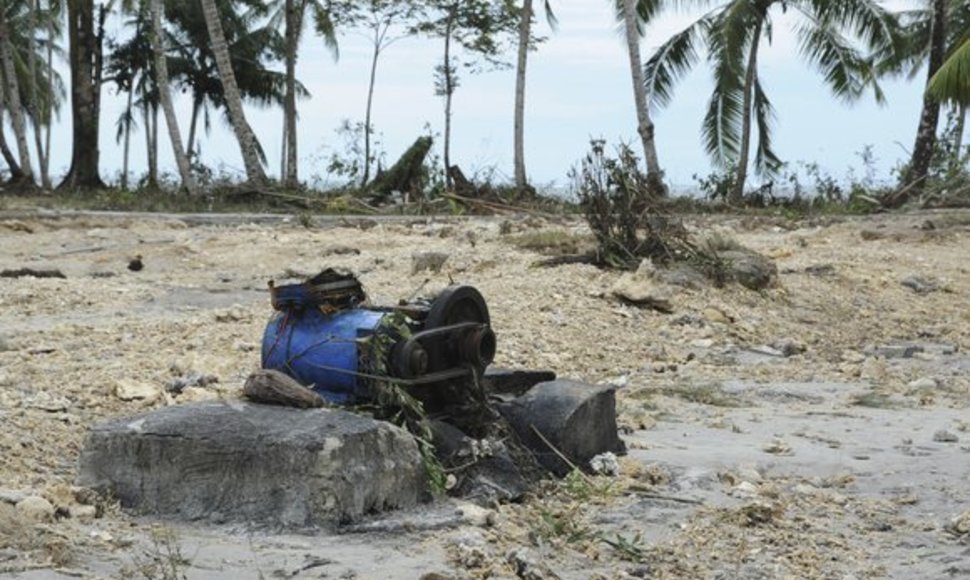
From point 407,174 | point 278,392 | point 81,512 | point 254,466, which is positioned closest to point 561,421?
point 278,392

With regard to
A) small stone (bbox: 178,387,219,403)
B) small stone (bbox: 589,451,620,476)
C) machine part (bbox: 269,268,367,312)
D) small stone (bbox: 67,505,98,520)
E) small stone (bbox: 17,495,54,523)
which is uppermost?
machine part (bbox: 269,268,367,312)

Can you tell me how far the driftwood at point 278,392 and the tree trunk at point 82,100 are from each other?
864 inches

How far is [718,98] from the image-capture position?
24.4 m

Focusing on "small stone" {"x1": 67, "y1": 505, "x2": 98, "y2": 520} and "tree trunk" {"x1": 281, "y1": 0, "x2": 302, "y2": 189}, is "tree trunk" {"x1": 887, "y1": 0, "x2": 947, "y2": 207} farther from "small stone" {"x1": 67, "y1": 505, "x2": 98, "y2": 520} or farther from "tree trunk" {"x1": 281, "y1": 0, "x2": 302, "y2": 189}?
"small stone" {"x1": 67, "y1": 505, "x2": 98, "y2": 520}

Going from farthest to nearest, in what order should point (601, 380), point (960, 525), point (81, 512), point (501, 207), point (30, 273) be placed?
1. point (501, 207)
2. point (30, 273)
3. point (601, 380)
4. point (960, 525)
5. point (81, 512)

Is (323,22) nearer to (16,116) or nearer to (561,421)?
(16,116)

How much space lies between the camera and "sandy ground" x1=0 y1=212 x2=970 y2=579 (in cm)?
409

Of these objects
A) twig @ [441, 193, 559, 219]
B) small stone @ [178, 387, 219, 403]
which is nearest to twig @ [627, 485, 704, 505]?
small stone @ [178, 387, 219, 403]

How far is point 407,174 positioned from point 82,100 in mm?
9038

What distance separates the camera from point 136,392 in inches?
231

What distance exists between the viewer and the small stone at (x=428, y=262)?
34.8 feet

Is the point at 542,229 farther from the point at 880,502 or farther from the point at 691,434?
the point at 880,502

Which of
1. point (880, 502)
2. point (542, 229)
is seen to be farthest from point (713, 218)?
point (880, 502)

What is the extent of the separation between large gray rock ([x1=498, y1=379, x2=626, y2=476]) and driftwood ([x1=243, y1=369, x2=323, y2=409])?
89cm
